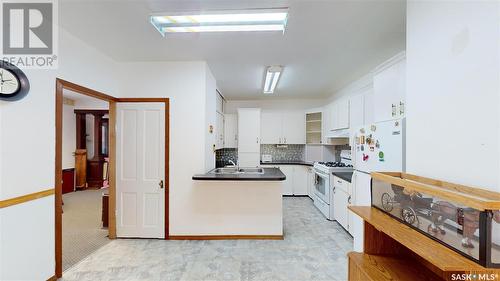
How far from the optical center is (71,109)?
5875mm

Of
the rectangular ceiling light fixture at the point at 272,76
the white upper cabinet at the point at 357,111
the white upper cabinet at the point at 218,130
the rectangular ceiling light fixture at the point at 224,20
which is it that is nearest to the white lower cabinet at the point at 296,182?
the white upper cabinet at the point at 218,130

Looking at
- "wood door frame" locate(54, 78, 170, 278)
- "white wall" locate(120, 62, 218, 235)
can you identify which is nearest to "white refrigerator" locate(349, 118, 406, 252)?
"white wall" locate(120, 62, 218, 235)

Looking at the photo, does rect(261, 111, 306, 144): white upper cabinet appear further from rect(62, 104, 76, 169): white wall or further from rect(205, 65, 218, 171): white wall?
rect(62, 104, 76, 169): white wall

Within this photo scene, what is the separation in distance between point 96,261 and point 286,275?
88.0 inches

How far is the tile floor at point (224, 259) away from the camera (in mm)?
2176

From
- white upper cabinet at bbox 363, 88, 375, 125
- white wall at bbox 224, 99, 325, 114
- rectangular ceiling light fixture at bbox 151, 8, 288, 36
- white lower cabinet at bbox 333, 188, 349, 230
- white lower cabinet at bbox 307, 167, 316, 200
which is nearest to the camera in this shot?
rectangular ceiling light fixture at bbox 151, 8, 288, 36

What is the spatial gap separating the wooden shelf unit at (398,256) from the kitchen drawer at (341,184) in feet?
5.78

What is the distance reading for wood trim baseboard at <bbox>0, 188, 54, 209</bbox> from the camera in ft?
5.18

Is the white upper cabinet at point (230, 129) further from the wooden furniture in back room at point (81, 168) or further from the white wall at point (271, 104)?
the wooden furniture in back room at point (81, 168)

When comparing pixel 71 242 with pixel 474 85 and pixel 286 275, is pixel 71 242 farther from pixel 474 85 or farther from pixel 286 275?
pixel 474 85

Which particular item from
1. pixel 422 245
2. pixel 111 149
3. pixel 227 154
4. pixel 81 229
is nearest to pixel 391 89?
pixel 422 245

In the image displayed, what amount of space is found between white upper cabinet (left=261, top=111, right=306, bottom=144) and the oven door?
1218 millimetres

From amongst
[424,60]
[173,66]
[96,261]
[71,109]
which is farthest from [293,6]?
[71,109]

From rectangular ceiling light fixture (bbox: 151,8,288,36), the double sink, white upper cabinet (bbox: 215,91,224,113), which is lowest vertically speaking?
the double sink
